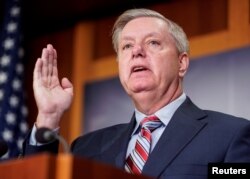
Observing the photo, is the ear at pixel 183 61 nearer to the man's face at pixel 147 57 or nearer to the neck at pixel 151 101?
the man's face at pixel 147 57

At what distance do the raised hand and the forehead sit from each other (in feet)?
1.30

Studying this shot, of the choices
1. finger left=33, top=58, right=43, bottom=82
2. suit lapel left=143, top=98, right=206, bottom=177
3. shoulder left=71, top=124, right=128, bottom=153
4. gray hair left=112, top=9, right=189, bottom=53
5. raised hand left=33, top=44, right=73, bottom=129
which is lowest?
shoulder left=71, top=124, right=128, bottom=153

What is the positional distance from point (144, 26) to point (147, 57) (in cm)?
16

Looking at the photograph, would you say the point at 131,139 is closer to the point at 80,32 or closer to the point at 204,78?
the point at 204,78

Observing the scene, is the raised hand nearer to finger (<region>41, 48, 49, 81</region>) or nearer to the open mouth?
finger (<region>41, 48, 49, 81</region>)

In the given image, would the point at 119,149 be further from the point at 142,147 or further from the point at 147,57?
the point at 147,57

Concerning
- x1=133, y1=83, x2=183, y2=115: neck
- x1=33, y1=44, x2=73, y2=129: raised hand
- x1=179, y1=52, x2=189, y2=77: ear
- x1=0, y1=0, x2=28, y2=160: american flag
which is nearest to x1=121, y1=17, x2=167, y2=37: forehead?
x1=179, y1=52, x2=189, y2=77: ear

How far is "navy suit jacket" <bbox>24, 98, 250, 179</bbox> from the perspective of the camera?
2.04m

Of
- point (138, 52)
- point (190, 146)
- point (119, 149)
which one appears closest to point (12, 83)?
point (138, 52)

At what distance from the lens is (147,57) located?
244 centimetres

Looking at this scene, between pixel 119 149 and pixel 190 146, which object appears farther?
pixel 119 149

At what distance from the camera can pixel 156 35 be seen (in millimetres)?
2475

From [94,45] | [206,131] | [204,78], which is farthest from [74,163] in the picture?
[94,45]

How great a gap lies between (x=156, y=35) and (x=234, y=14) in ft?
2.83
